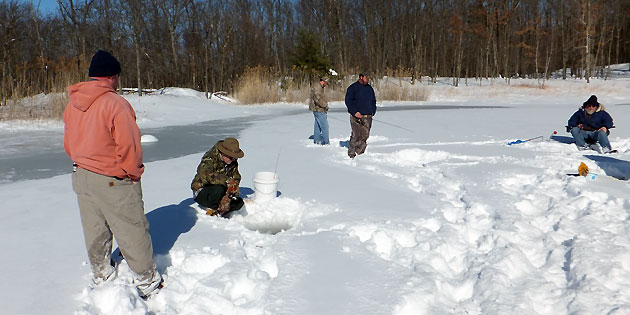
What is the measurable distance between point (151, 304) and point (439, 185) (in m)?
4.08

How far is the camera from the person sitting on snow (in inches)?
162

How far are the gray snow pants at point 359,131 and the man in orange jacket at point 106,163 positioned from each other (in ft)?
17.1

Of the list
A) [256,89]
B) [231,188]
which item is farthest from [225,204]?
[256,89]

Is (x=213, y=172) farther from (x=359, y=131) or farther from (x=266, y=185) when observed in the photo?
(x=359, y=131)

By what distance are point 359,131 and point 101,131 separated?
5.47 m

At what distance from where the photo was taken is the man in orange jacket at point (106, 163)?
251 centimetres

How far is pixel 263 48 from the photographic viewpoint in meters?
37.4

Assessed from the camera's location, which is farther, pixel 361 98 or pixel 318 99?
pixel 318 99

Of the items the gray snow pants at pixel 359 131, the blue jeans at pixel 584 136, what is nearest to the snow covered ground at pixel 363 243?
the gray snow pants at pixel 359 131

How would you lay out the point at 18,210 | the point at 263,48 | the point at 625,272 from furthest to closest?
the point at 263,48
the point at 18,210
the point at 625,272

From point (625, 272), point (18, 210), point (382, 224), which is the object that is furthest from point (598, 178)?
point (18, 210)

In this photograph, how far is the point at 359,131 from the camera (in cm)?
759

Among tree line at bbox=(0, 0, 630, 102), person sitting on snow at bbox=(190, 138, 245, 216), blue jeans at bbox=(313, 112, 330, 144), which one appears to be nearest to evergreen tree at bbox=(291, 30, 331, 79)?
tree line at bbox=(0, 0, 630, 102)

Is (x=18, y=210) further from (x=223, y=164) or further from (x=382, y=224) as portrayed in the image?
(x=382, y=224)
